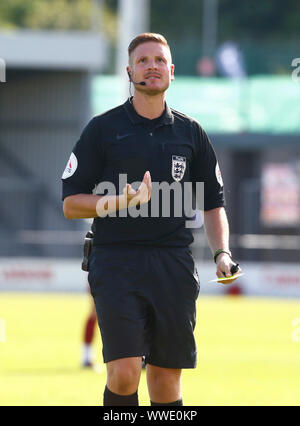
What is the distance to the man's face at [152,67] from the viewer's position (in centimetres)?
621

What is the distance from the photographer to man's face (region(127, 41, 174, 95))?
621cm

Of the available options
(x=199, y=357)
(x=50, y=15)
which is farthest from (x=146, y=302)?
(x=50, y=15)

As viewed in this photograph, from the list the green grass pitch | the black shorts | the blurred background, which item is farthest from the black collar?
the blurred background

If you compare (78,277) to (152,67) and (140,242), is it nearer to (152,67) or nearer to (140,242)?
(140,242)

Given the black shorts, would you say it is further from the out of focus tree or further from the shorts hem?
the out of focus tree

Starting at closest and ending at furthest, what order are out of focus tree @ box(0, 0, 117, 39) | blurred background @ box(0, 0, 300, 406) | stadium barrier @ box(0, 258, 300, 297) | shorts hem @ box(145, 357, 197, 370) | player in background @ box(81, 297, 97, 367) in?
shorts hem @ box(145, 357, 197, 370) → player in background @ box(81, 297, 97, 367) → stadium barrier @ box(0, 258, 300, 297) → blurred background @ box(0, 0, 300, 406) → out of focus tree @ box(0, 0, 117, 39)

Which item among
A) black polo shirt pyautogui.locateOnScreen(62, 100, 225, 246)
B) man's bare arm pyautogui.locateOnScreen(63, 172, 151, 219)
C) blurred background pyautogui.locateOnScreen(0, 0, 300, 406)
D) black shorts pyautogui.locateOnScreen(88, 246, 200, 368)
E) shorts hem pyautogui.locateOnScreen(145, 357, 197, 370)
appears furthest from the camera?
blurred background pyautogui.locateOnScreen(0, 0, 300, 406)

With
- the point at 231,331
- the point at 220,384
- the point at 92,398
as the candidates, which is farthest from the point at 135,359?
the point at 231,331

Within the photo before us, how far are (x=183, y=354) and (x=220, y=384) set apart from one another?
4941 millimetres

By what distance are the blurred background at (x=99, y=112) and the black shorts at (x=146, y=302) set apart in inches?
834

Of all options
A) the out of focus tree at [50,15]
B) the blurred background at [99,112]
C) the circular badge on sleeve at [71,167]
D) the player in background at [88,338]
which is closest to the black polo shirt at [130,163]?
the circular badge on sleeve at [71,167]

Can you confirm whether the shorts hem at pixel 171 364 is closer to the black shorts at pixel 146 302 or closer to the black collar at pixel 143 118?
the black shorts at pixel 146 302

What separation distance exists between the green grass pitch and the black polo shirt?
3371mm

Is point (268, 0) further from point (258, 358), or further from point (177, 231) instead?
point (177, 231)
